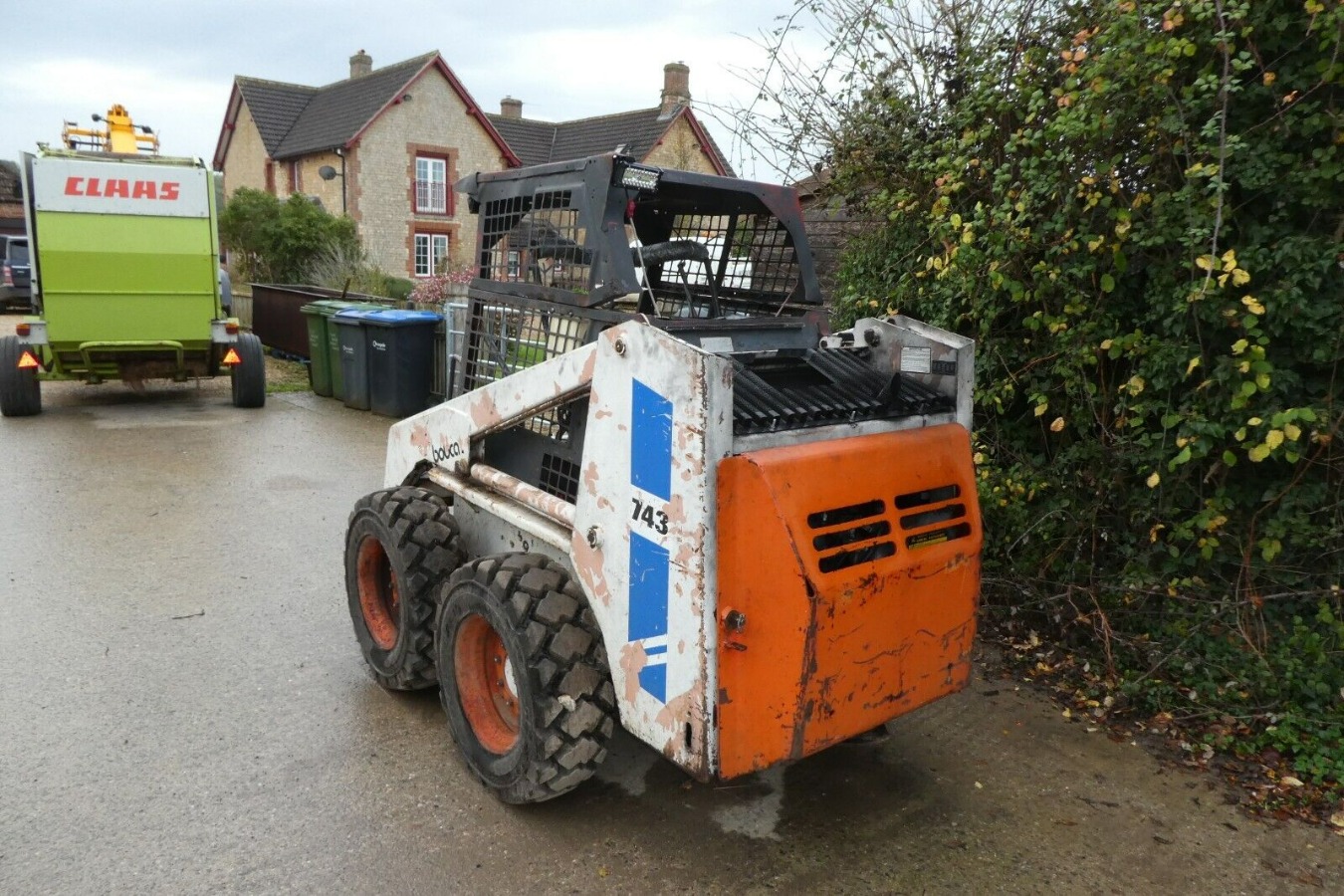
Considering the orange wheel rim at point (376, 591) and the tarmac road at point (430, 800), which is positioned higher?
the orange wheel rim at point (376, 591)

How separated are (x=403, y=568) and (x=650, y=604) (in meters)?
1.37

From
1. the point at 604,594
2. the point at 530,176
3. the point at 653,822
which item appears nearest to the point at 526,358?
the point at 530,176

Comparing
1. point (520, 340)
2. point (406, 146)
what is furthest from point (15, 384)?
point (406, 146)

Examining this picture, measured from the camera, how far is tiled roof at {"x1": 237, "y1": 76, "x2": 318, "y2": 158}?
2961 centimetres

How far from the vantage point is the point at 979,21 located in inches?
197

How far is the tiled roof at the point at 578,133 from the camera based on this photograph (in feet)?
91.4

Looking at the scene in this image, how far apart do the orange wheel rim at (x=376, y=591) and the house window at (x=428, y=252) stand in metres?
24.3

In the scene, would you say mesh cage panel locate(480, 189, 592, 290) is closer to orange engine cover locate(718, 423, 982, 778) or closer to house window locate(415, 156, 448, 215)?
orange engine cover locate(718, 423, 982, 778)

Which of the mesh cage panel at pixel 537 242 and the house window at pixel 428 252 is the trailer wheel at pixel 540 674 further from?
the house window at pixel 428 252

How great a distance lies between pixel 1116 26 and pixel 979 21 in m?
1.30

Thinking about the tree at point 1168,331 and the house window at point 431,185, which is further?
the house window at point 431,185

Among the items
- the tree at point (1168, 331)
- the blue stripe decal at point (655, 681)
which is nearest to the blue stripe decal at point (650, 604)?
the blue stripe decal at point (655, 681)

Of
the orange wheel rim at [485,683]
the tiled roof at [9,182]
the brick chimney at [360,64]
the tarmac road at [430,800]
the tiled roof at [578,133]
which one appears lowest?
the tarmac road at [430,800]

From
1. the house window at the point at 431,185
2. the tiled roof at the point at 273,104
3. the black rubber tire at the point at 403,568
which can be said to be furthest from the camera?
the tiled roof at the point at 273,104
